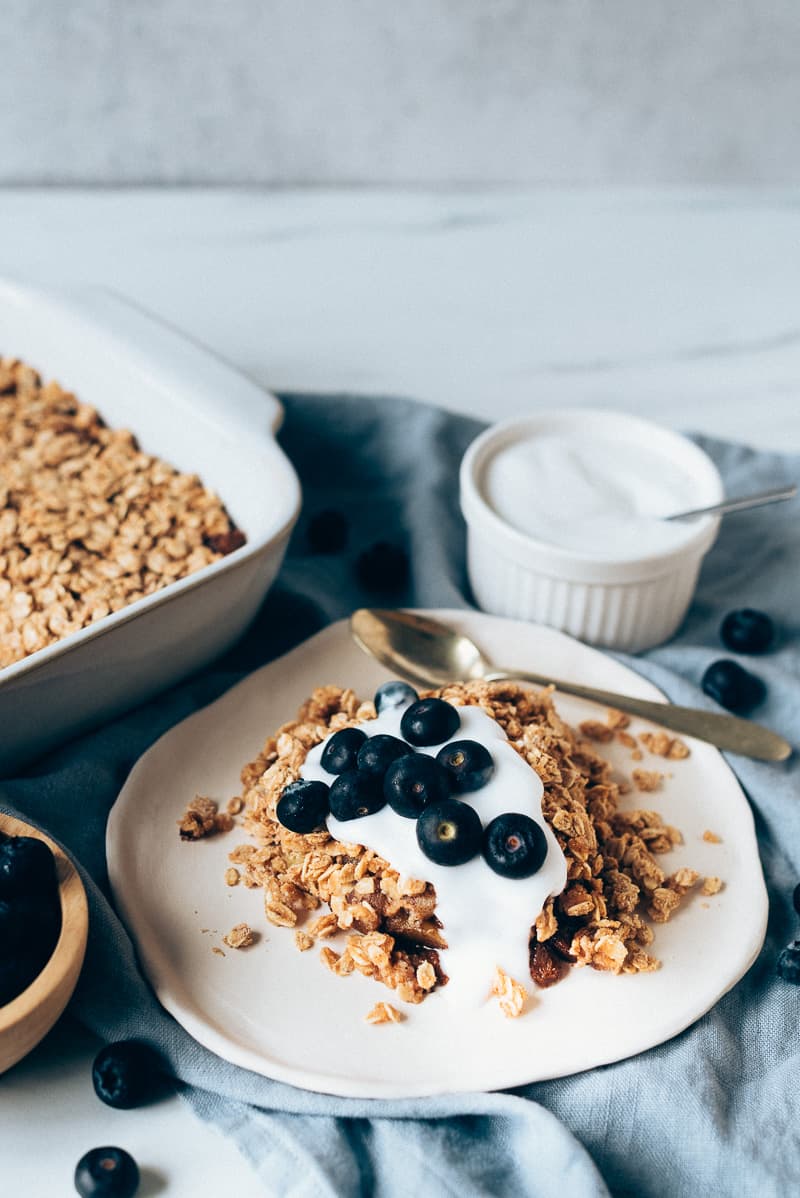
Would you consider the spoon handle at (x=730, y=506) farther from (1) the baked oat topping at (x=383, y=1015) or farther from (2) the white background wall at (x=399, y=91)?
(2) the white background wall at (x=399, y=91)

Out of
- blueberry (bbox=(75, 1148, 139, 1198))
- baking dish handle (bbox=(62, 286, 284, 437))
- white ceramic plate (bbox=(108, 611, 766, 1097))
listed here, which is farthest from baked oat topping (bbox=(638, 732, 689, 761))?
blueberry (bbox=(75, 1148, 139, 1198))

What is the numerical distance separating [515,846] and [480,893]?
0.05 meters

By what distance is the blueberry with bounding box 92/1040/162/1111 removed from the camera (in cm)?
98

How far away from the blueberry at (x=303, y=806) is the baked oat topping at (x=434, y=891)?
0.01m

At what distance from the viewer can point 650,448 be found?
1.49 m

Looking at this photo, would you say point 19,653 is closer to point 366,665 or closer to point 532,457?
point 366,665

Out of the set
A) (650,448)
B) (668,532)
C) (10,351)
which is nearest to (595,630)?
(668,532)

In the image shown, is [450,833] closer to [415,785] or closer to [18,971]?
[415,785]

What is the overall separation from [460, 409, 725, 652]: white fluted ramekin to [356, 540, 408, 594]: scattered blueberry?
83 mm

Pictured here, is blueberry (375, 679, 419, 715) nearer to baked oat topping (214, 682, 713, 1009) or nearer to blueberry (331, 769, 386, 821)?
baked oat topping (214, 682, 713, 1009)

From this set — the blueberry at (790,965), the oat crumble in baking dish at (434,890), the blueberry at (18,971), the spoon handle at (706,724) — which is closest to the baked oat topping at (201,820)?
the oat crumble in baking dish at (434,890)

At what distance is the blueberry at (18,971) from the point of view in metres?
0.93

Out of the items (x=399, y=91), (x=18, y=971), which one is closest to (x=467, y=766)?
(x=18, y=971)

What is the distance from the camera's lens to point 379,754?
1.08m
